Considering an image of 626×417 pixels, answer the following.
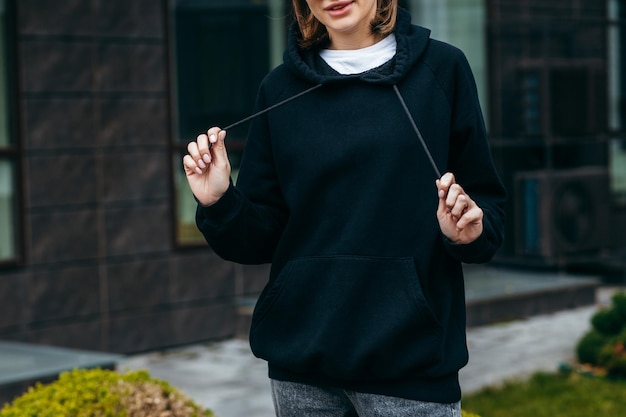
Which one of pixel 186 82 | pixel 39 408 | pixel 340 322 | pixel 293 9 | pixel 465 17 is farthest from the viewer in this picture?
pixel 465 17

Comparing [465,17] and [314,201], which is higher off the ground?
[465,17]

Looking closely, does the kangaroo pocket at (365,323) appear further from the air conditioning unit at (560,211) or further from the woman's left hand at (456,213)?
the air conditioning unit at (560,211)

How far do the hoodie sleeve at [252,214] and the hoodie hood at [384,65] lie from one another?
14cm

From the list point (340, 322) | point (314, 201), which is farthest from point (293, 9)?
point (340, 322)

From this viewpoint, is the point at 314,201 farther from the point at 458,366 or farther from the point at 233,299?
the point at 233,299

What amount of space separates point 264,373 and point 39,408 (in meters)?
4.64

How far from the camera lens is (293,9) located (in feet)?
9.45

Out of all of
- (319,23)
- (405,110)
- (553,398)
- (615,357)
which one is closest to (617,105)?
(615,357)

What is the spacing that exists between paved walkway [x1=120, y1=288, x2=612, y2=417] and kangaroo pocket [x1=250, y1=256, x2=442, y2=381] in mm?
4825

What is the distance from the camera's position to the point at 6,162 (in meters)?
8.90

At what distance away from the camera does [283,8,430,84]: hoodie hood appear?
262cm

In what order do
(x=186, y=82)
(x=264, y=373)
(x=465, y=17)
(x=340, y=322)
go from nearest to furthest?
(x=340, y=322) → (x=264, y=373) → (x=186, y=82) → (x=465, y=17)

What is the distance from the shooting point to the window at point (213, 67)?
10180mm

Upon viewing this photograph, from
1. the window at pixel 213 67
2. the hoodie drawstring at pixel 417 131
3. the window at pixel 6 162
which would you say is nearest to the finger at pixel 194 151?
the hoodie drawstring at pixel 417 131
